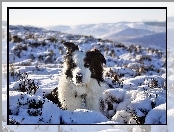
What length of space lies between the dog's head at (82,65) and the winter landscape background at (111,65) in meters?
0.10

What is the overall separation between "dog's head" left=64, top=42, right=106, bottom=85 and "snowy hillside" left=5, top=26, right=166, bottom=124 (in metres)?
0.08

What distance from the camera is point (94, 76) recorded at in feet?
19.2

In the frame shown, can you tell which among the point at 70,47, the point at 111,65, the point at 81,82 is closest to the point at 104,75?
the point at 111,65

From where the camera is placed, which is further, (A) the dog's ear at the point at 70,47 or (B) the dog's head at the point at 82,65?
(A) the dog's ear at the point at 70,47

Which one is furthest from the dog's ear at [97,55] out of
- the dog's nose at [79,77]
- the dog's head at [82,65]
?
the dog's nose at [79,77]

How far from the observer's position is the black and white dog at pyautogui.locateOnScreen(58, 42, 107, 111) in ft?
18.9

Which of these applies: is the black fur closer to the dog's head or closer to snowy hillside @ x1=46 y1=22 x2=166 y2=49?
the dog's head

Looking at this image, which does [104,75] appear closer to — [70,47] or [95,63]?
[95,63]

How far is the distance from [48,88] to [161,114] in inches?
57.4

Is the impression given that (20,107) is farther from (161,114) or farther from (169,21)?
(169,21)

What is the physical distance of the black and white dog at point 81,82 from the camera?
18.9 feet

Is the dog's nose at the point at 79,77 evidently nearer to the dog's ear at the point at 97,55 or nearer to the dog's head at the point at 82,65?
the dog's head at the point at 82,65

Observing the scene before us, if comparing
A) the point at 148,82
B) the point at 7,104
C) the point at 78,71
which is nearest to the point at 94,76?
the point at 78,71

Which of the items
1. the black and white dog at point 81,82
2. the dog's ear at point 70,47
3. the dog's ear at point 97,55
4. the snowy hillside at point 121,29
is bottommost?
the black and white dog at point 81,82
